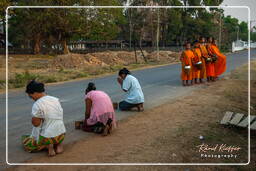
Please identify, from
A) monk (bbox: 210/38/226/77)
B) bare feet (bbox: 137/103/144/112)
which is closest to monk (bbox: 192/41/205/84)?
monk (bbox: 210/38/226/77)

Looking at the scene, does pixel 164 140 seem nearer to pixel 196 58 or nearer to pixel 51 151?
pixel 51 151

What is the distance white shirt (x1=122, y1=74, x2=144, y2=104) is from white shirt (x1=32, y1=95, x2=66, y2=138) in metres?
2.91

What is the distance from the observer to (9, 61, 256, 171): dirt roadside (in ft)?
14.7

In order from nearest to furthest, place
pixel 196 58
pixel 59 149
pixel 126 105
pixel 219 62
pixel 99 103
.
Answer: pixel 59 149, pixel 99 103, pixel 126 105, pixel 196 58, pixel 219 62

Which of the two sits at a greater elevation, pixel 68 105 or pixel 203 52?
pixel 203 52

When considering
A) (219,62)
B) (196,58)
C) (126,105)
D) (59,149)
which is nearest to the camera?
(59,149)

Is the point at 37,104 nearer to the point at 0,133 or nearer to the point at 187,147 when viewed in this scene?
the point at 0,133

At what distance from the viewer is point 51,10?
27.2 metres

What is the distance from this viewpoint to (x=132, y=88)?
7.64 m

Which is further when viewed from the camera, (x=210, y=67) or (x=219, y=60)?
(x=219, y=60)

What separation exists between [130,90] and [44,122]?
3289mm

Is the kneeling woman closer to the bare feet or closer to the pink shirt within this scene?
the pink shirt

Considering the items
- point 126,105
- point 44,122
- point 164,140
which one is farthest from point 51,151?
point 126,105

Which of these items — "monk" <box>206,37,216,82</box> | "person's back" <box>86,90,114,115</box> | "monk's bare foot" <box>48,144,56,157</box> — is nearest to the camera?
"monk's bare foot" <box>48,144,56,157</box>
